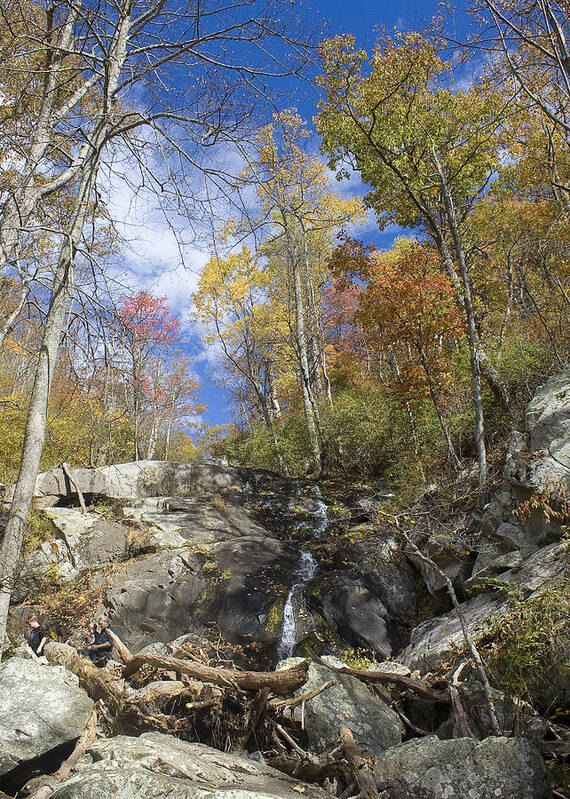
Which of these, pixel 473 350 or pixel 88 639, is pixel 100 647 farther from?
pixel 473 350

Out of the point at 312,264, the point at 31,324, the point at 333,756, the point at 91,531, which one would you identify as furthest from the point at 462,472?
the point at 312,264

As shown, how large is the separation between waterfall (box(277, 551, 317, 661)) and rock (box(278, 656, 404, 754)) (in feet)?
8.69

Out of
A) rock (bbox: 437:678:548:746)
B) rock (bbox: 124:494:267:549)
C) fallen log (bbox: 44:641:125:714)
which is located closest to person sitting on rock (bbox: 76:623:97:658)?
fallen log (bbox: 44:641:125:714)

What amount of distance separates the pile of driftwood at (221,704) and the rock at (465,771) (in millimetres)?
423

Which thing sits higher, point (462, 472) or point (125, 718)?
point (462, 472)

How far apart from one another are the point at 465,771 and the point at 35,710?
4245 mm

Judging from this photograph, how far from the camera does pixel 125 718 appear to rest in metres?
4.49

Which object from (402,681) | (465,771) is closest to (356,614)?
(402,681)

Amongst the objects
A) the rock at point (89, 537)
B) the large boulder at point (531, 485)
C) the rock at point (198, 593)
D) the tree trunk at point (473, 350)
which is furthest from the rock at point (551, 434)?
the rock at point (89, 537)

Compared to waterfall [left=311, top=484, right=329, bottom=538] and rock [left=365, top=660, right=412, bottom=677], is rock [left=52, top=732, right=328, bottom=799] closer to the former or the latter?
rock [left=365, top=660, right=412, bottom=677]

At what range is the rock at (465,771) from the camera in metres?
2.47

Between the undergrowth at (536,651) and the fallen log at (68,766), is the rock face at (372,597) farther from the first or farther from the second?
the fallen log at (68,766)

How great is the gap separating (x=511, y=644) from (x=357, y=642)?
11.6 ft

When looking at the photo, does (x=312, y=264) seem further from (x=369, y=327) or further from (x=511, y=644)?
(x=511, y=644)
